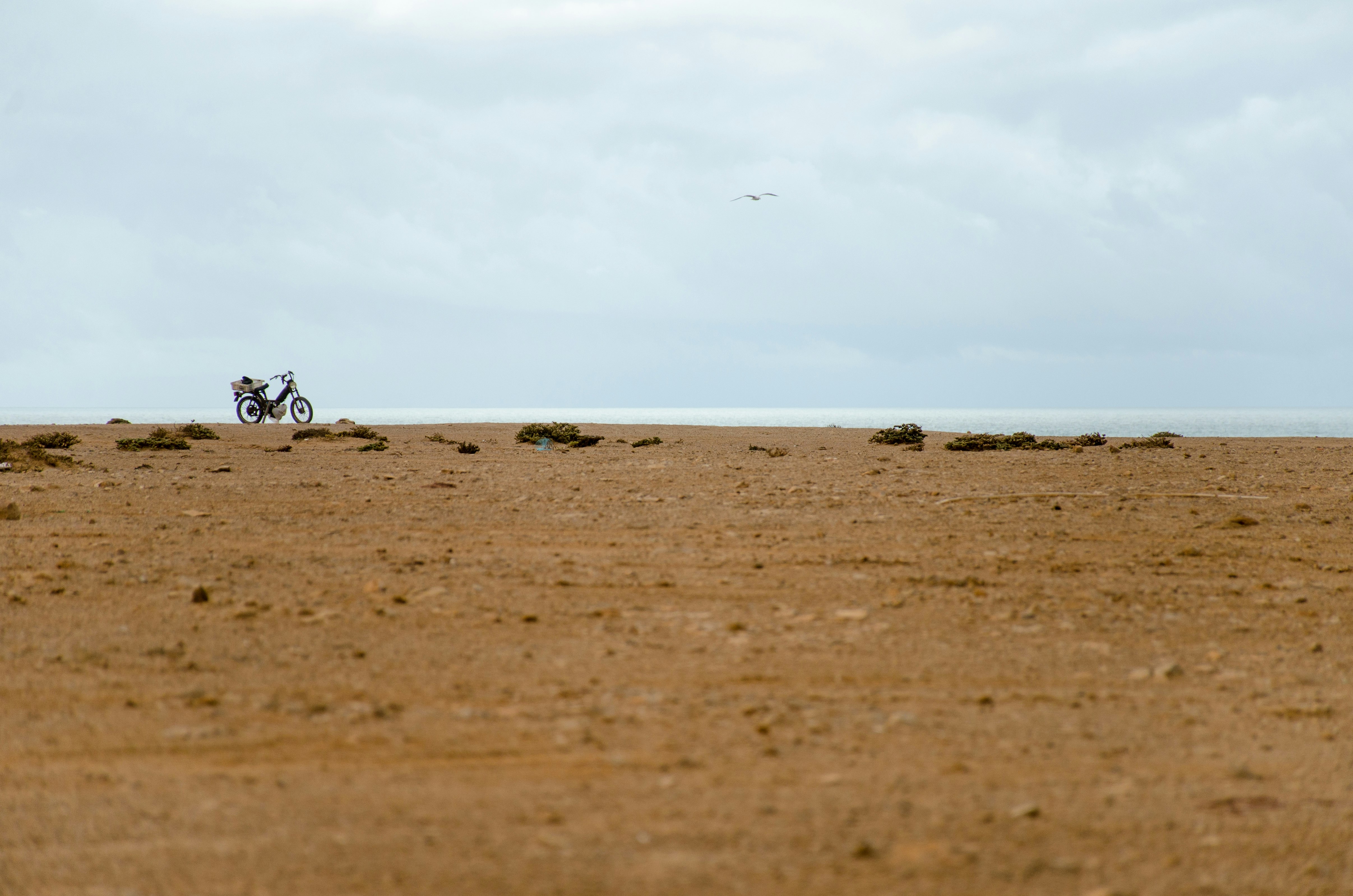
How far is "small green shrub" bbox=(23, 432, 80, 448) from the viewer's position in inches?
736

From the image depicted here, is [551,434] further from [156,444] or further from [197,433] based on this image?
[197,433]

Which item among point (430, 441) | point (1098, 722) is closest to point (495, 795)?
point (1098, 722)

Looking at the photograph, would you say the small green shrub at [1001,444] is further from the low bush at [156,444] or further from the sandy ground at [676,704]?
the low bush at [156,444]

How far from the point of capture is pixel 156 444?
1928 cm

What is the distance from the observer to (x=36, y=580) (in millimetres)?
6695

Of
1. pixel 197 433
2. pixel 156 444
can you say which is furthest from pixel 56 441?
pixel 197 433

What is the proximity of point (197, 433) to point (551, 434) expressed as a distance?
8.02 m

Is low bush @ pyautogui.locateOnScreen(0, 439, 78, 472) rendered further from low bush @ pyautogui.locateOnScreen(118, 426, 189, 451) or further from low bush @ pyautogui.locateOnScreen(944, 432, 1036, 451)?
low bush @ pyautogui.locateOnScreen(944, 432, 1036, 451)

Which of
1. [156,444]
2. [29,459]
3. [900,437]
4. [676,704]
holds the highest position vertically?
[900,437]

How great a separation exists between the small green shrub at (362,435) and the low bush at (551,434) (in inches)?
116

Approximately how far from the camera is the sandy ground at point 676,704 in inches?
120

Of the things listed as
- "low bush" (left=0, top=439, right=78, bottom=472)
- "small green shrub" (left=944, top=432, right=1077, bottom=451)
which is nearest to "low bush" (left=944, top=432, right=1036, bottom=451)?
"small green shrub" (left=944, top=432, right=1077, bottom=451)

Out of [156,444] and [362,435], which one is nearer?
[156,444]

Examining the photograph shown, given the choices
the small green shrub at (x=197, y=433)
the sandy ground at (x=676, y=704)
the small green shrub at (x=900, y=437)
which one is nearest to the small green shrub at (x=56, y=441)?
the small green shrub at (x=197, y=433)
